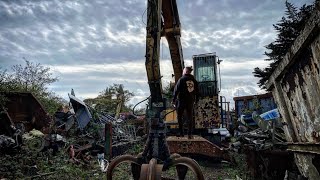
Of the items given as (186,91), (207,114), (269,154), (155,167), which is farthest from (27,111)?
(269,154)

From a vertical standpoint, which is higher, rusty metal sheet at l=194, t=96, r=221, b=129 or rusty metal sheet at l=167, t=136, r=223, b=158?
rusty metal sheet at l=194, t=96, r=221, b=129

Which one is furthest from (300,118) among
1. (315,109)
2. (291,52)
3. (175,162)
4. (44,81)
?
(44,81)

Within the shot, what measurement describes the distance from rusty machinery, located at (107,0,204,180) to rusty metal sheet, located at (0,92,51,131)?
423 cm

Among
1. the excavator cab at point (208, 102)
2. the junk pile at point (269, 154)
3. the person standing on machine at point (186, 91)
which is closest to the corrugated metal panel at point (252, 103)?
the excavator cab at point (208, 102)

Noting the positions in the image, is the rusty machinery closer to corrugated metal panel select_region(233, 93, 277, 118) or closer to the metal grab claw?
the metal grab claw

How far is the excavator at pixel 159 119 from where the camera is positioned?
2806 mm

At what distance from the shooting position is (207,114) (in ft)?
24.7

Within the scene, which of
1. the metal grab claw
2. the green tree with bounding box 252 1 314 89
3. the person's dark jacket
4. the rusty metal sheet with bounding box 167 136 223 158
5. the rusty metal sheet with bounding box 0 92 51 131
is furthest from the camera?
the green tree with bounding box 252 1 314 89

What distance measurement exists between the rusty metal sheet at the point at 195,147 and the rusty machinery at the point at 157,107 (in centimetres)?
202

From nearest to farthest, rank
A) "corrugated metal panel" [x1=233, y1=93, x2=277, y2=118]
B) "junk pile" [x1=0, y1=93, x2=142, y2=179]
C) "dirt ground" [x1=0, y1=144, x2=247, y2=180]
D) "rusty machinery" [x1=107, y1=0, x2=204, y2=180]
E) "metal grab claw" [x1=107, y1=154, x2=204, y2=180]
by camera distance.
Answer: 1. "metal grab claw" [x1=107, y1=154, x2=204, y2=180]
2. "rusty machinery" [x1=107, y1=0, x2=204, y2=180]
3. "dirt ground" [x1=0, y1=144, x2=247, y2=180]
4. "junk pile" [x1=0, y1=93, x2=142, y2=179]
5. "corrugated metal panel" [x1=233, y1=93, x2=277, y2=118]

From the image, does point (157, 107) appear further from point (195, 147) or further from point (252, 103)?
point (252, 103)

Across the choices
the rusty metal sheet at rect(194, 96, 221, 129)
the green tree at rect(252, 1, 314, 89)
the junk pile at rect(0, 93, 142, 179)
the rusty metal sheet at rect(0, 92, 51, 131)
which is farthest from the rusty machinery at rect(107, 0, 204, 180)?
the green tree at rect(252, 1, 314, 89)

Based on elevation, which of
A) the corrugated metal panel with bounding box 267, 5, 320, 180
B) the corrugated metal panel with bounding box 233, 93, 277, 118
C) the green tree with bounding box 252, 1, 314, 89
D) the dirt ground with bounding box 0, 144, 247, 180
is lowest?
the dirt ground with bounding box 0, 144, 247, 180

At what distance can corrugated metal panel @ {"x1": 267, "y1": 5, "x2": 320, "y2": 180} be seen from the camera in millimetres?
2148
